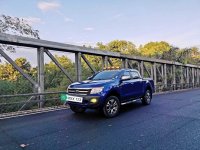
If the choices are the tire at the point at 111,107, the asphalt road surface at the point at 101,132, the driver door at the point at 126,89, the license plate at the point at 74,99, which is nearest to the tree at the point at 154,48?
the driver door at the point at 126,89

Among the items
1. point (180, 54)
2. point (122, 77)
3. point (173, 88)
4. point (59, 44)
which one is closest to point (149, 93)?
point (122, 77)

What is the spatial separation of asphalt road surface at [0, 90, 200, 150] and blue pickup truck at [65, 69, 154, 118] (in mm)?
440

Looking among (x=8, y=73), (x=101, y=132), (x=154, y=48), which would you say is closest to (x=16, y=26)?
(x=8, y=73)

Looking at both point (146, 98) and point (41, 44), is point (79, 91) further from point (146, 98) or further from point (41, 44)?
point (146, 98)

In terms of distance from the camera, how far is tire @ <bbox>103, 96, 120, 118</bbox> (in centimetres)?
736

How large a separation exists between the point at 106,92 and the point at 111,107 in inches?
25.7

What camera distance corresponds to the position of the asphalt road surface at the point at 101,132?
4523 mm

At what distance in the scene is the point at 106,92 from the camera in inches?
286

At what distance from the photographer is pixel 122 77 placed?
27.5 feet

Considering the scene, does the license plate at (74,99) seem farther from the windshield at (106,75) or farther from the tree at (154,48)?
the tree at (154,48)

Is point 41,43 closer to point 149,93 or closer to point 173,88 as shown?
point 149,93

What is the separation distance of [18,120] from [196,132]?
5296 millimetres

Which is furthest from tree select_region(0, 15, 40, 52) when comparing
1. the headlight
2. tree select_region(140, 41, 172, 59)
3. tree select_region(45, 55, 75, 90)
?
tree select_region(140, 41, 172, 59)

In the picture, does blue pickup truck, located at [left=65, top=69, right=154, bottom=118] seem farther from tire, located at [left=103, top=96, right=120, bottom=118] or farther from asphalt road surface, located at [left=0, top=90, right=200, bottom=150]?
asphalt road surface, located at [left=0, top=90, right=200, bottom=150]
